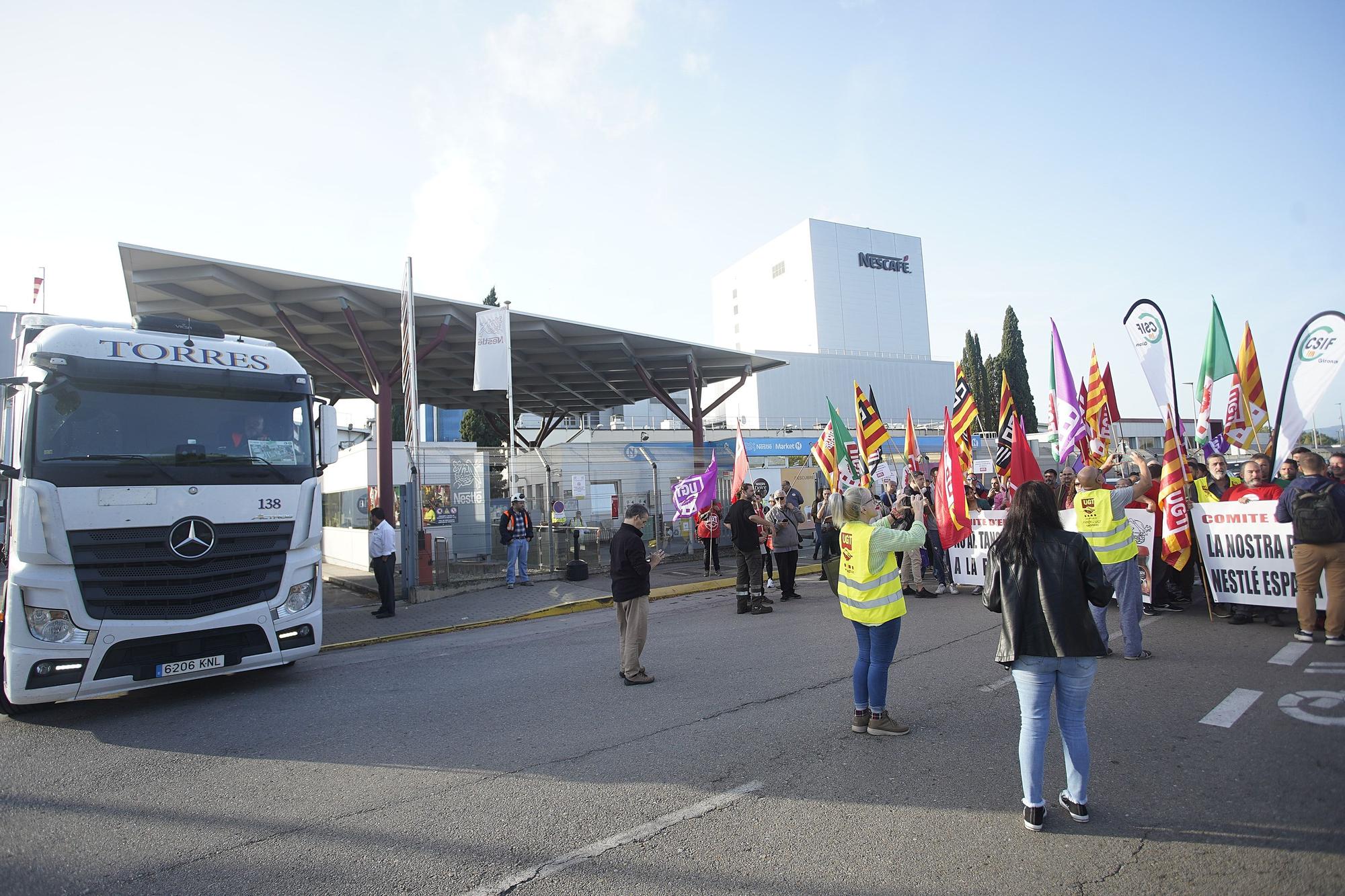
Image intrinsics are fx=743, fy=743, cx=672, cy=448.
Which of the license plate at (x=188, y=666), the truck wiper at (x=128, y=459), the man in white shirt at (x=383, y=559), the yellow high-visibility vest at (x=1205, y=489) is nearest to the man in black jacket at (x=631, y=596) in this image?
the license plate at (x=188, y=666)

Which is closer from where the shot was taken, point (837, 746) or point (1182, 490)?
point (837, 746)

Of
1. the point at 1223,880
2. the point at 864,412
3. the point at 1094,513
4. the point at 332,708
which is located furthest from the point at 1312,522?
the point at 332,708

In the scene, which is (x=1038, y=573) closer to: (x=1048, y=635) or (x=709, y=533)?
(x=1048, y=635)

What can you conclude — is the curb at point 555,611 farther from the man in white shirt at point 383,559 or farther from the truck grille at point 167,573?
the truck grille at point 167,573

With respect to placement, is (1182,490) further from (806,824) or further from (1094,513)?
(806,824)

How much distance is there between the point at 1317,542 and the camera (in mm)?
7055

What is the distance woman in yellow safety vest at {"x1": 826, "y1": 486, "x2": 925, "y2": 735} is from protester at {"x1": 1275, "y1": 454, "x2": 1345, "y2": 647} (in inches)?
185

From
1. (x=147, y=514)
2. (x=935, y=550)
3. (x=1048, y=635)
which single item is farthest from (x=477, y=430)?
(x=1048, y=635)

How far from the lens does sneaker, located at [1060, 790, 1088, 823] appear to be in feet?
12.1

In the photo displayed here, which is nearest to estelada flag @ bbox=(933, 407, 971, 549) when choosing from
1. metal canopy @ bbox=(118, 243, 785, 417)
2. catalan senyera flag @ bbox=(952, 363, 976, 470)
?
catalan senyera flag @ bbox=(952, 363, 976, 470)

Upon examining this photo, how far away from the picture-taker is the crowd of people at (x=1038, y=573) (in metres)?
3.72

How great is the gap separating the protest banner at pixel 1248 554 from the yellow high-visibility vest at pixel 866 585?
530 centimetres

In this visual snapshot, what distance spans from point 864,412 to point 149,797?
1289 cm

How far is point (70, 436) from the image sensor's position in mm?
6348
